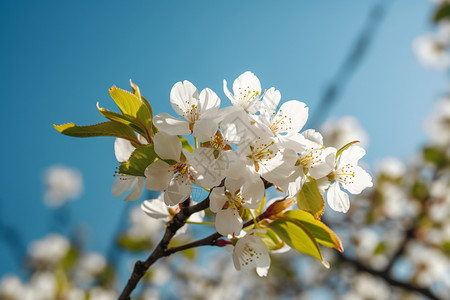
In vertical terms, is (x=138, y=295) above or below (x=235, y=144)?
below

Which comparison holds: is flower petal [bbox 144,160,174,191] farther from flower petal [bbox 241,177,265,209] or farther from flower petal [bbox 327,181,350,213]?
flower petal [bbox 327,181,350,213]

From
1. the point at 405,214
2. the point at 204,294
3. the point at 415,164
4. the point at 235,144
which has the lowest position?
the point at 204,294

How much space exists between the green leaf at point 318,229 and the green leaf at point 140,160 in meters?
0.36

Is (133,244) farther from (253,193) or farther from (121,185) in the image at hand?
(253,193)

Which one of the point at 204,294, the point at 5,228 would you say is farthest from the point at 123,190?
the point at 204,294

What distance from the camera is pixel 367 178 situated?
2.98ft

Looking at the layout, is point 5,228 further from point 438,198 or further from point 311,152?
point 438,198

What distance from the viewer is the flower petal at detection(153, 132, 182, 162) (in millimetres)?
758

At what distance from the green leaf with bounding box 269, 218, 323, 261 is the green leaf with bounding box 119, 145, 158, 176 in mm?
345

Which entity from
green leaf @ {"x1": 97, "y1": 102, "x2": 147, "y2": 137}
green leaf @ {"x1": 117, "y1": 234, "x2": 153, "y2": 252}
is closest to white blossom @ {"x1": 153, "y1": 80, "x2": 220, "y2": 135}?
green leaf @ {"x1": 97, "y1": 102, "x2": 147, "y2": 137}

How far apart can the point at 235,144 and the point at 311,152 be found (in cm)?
19

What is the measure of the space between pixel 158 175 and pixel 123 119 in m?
0.18

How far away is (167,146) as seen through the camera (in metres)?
0.76

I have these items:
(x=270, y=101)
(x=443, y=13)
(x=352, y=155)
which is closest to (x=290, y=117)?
(x=270, y=101)
